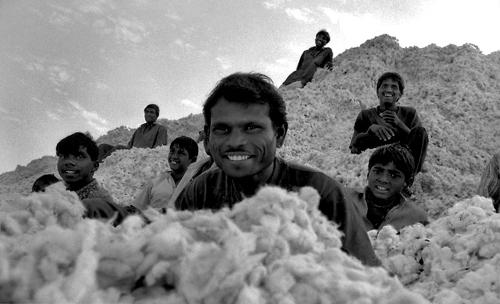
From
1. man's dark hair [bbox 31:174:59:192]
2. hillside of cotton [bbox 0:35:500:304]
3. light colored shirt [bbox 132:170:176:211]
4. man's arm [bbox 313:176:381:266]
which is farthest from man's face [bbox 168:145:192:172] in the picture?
man's arm [bbox 313:176:381:266]

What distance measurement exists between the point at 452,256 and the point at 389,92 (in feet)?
11.4

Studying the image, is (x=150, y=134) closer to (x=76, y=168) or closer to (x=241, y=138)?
(x=76, y=168)

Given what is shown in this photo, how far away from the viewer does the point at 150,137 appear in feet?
28.7

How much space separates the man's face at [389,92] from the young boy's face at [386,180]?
1.94 meters

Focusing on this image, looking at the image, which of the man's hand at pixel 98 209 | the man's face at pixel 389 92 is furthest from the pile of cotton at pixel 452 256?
the man's face at pixel 389 92

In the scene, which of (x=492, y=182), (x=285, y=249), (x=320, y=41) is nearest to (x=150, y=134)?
(x=320, y=41)

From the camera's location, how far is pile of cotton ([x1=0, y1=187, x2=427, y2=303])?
2.83ft

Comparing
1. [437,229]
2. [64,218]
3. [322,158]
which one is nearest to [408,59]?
[322,158]

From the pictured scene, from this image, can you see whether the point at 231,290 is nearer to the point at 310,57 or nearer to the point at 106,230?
the point at 106,230

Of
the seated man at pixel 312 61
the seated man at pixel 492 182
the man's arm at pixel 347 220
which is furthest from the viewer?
the seated man at pixel 312 61

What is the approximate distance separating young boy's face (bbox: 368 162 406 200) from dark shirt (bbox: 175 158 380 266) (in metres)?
1.96

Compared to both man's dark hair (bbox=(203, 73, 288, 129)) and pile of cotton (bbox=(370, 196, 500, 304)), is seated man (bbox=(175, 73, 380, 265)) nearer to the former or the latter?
man's dark hair (bbox=(203, 73, 288, 129))

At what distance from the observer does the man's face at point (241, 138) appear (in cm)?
183

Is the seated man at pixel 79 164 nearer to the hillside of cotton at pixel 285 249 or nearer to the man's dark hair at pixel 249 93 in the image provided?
the hillside of cotton at pixel 285 249
